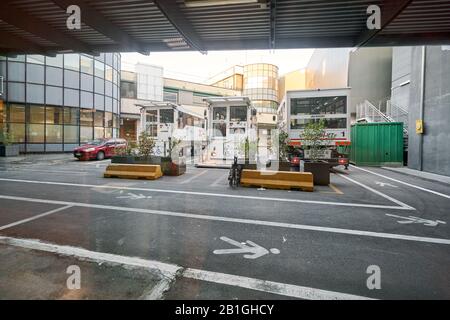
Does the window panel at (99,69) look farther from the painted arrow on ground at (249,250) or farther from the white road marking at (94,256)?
the painted arrow on ground at (249,250)

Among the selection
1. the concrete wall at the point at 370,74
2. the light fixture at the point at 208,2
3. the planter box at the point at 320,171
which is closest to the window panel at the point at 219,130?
the planter box at the point at 320,171

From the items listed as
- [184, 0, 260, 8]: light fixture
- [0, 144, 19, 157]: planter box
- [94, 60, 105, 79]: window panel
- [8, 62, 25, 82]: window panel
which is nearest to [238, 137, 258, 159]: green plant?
[184, 0, 260, 8]: light fixture

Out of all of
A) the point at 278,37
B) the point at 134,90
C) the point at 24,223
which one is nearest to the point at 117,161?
the point at 24,223

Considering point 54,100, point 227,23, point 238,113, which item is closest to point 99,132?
point 54,100

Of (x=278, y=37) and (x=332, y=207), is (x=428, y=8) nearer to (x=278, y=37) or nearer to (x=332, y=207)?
(x=278, y=37)

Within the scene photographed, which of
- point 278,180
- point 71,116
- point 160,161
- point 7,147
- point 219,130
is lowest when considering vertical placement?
point 278,180

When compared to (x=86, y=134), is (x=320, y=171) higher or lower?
lower

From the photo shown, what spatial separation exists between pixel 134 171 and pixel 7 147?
53.1ft

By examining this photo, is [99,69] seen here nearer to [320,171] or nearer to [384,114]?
[320,171]

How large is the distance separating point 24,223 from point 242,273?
4.68m

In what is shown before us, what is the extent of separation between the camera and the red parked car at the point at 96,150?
18.2m

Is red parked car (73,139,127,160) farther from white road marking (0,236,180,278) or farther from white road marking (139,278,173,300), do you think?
white road marking (139,278,173,300)

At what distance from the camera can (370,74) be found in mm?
24469

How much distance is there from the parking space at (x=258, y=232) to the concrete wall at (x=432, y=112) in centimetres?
552
